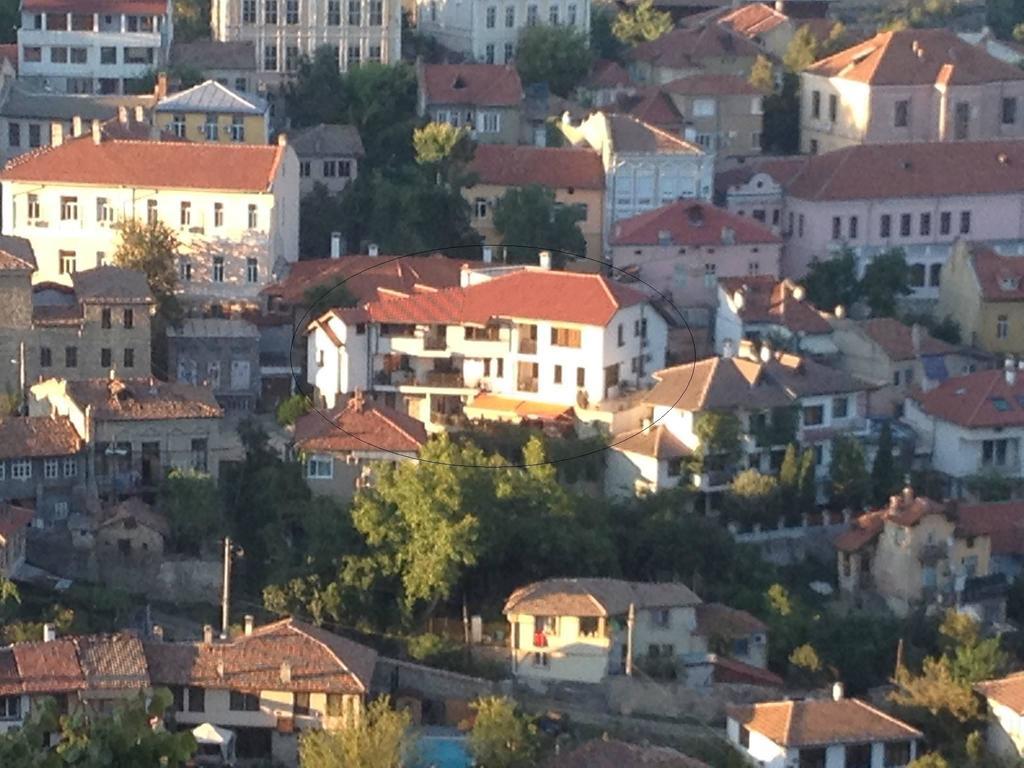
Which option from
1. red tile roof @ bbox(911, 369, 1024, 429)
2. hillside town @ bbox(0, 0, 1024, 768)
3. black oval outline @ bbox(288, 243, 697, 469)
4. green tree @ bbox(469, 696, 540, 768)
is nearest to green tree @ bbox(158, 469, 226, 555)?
hillside town @ bbox(0, 0, 1024, 768)

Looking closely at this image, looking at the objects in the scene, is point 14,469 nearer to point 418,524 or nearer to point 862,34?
point 418,524

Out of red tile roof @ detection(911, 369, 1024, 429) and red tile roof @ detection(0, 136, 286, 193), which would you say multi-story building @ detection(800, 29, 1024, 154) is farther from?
red tile roof @ detection(0, 136, 286, 193)

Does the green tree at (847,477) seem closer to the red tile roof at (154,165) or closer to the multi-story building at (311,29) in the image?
the red tile roof at (154,165)

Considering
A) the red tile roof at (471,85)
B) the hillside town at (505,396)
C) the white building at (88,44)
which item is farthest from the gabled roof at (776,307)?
the white building at (88,44)

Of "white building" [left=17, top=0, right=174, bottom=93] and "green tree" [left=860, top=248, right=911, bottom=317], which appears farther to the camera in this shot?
"white building" [left=17, top=0, right=174, bottom=93]

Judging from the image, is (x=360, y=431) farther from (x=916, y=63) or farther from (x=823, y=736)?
(x=916, y=63)
